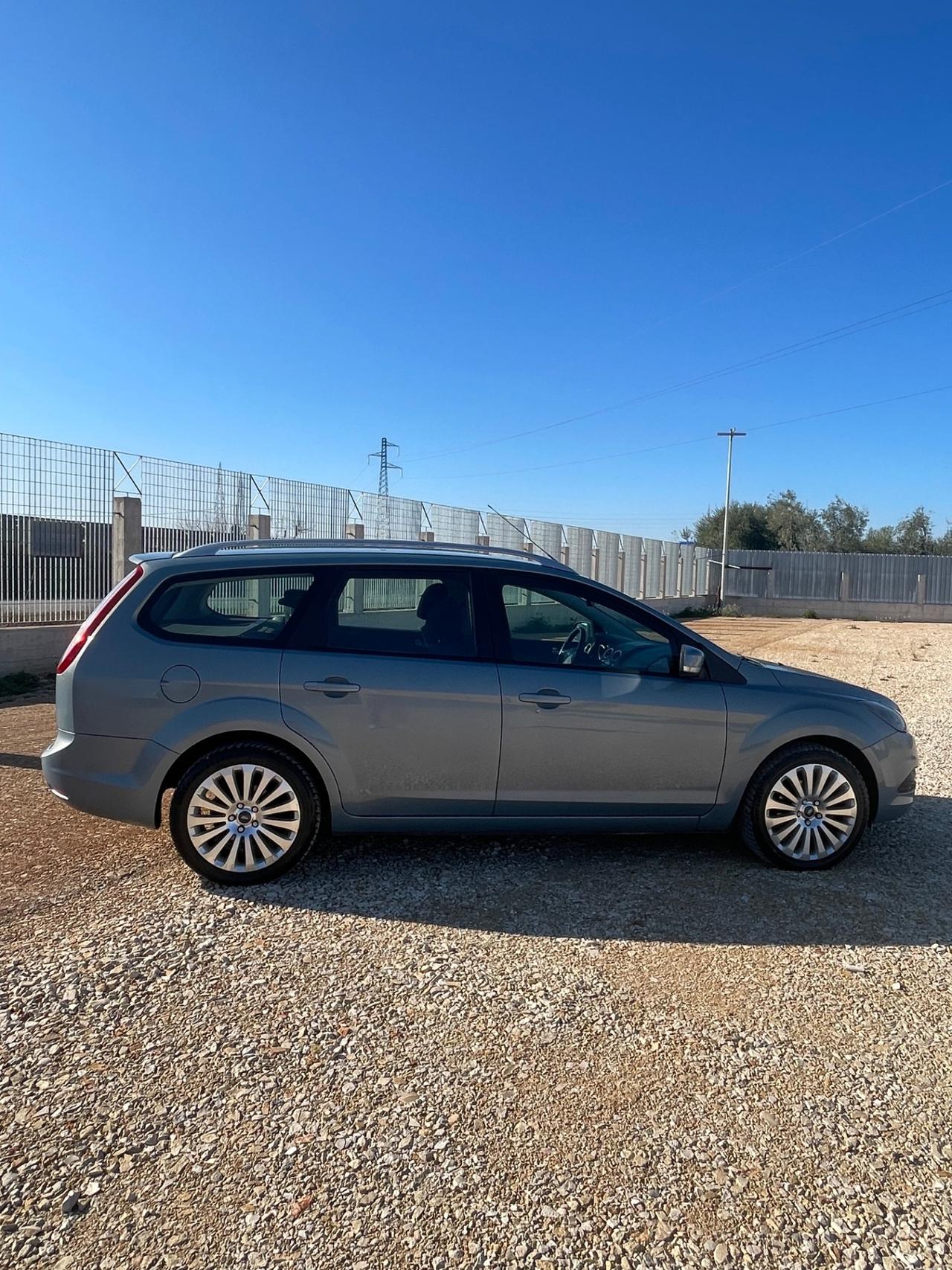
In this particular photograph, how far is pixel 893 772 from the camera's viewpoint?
4.62 metres

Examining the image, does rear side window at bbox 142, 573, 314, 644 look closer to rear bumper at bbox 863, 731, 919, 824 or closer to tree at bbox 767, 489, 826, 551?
rear bumper at bbox 863, 731, 919, 824

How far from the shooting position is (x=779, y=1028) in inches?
120

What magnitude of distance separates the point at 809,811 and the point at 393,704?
2.34 meters

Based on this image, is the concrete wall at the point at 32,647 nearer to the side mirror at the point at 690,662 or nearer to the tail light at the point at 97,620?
the tail light at the point at 97,620

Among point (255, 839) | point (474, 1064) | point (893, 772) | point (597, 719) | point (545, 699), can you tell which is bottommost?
point (474, 1064)

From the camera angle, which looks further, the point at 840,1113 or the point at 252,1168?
the point at 840,1113

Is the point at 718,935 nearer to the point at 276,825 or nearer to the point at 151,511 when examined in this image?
the point at 276,825

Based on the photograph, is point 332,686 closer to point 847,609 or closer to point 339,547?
point 339,547

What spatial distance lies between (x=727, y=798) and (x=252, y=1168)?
3.00 meters

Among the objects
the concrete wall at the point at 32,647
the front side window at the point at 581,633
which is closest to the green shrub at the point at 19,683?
the concrete wall at the point at 32,647

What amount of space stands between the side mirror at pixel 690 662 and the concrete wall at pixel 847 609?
36166 mm

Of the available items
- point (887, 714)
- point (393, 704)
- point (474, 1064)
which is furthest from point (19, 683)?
point (887, 714)

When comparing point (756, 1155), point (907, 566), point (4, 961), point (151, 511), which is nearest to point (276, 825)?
point (4, 961)

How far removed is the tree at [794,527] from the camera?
66.4 meters
